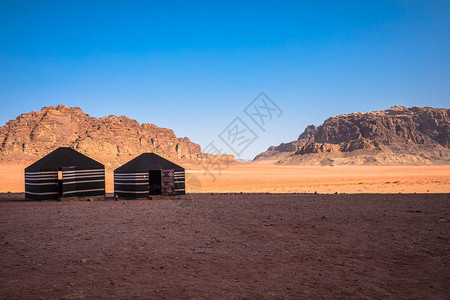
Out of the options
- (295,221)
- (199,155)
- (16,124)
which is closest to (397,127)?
(199,155)

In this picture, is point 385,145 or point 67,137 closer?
point 67,137

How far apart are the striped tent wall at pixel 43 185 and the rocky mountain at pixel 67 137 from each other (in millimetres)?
79109

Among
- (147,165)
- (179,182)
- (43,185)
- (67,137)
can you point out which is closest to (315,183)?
(179,182)

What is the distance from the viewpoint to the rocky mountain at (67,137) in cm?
10923

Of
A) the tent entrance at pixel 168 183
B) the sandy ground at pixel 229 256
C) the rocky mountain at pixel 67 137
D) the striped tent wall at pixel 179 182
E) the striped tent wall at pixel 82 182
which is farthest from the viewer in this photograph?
the rocky mountain at pixel 67 137

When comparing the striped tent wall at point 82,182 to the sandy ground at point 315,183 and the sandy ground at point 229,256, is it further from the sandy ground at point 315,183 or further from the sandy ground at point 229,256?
the sandy ground at point 315,183

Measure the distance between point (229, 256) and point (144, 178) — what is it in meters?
13.3

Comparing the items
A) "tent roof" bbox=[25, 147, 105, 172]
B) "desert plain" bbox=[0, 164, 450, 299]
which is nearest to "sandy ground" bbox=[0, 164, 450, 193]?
"tent roof" bbox=[25, 147, 105, 172]

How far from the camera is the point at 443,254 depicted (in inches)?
287

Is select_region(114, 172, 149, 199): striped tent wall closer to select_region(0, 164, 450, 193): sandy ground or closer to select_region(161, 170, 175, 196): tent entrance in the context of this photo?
select_region(161, 170, 175, 196): tent entrance

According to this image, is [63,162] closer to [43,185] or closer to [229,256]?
[43,185]

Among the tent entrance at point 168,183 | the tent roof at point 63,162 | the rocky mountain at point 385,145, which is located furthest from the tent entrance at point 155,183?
the rocky mountain at point 385,145

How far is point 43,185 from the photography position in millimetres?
18859

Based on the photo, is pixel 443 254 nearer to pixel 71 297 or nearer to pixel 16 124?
pixel 71 297
